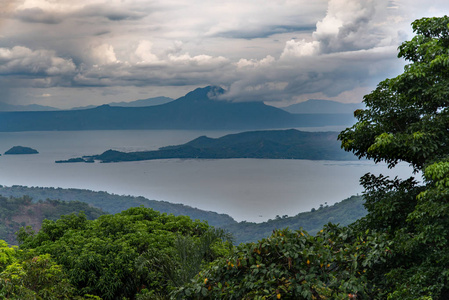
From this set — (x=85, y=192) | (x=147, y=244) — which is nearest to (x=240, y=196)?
(x=85, y=192)

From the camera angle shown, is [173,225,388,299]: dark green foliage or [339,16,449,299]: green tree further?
[339,16,449,299]: green tree

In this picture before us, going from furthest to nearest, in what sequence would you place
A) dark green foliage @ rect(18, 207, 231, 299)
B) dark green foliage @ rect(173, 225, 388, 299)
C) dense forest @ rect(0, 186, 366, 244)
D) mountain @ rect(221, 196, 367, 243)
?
dense forest @ rect(0, 186, 366, 244), mountain @ rect(221, 196, 367, 243), dark green foliage @ rect(18, 207, 231, 299), dark green foliage @ rect(173, 225, 388, 299)

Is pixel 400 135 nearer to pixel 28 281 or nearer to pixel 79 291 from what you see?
pixel 28 281

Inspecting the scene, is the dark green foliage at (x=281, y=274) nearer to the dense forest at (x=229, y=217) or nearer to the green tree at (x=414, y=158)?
the green tree at (x=414, y=158)

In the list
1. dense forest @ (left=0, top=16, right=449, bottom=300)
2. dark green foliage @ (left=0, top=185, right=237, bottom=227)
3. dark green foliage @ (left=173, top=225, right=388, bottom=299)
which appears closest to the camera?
dark green foliage @ (left=173, top=225, right=388, bottom=299)

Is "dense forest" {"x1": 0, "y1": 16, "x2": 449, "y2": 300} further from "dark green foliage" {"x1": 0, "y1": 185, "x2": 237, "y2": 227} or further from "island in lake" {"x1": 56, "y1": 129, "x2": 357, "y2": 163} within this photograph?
"island in lake" {"x1": 56, "y1": 129, "x2": 357, "y2": 163}

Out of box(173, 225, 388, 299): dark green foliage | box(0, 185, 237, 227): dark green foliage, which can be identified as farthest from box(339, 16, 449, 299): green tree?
box(0, 185, 237, 227): dark green foliage
